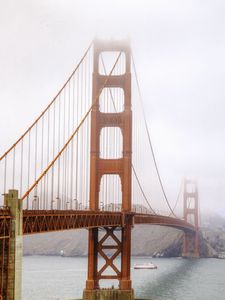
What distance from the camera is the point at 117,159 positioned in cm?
4784

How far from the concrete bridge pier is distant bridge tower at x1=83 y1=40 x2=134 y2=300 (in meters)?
21.3

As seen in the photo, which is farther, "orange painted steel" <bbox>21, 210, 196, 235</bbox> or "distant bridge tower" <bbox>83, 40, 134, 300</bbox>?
"distant bridge tower" <bbox>83, 40, 134, 300</bbox>

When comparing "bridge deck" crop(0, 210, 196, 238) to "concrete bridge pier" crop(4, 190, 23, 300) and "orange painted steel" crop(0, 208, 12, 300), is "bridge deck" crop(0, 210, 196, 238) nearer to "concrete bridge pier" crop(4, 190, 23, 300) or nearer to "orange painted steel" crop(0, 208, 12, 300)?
"orange painted steel" crop(0, 208, 12, 300)

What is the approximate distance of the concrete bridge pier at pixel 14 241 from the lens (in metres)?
23.0

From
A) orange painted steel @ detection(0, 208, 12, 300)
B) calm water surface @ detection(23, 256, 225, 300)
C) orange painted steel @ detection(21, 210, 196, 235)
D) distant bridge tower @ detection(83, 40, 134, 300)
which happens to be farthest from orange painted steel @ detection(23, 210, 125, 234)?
calm water surface @ detection(23, 256, 225, 300)

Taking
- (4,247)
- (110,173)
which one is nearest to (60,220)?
(4,247)

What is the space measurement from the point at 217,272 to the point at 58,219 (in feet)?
216

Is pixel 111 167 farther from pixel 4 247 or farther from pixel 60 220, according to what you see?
pixel 4 247

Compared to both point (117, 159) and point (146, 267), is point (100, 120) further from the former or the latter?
point (146, 267)

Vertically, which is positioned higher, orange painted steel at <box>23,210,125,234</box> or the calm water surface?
orange painted steel at <box>23,210,125,234</box>

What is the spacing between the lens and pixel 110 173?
47156mm

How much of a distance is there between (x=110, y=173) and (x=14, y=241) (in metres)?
24.5

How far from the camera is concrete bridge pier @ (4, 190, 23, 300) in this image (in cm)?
2302

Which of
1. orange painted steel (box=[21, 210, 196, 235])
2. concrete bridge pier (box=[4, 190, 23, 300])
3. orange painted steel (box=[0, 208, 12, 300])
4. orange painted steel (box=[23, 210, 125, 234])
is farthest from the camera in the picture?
orange painted steel (box=[21, 210, 196, 235])
